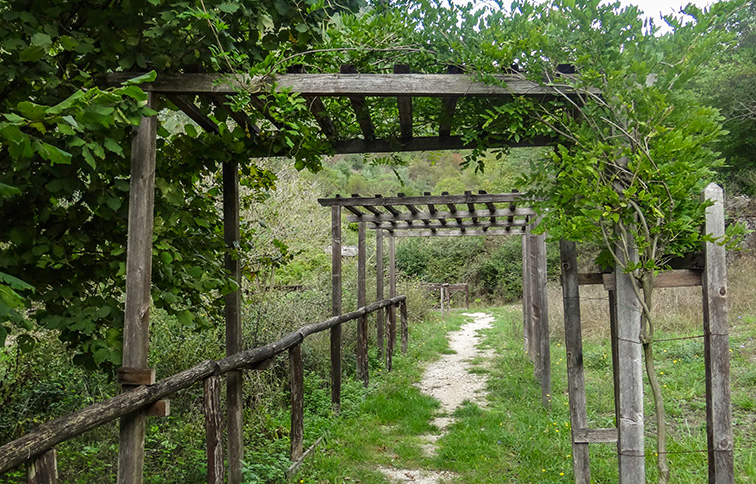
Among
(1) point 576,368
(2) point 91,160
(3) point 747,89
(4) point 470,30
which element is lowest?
(1) point 576,368

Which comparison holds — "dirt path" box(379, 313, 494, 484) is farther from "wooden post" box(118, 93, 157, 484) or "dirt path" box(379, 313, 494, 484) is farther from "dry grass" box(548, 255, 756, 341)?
"wooden post" box(118, 93, 157, 484)

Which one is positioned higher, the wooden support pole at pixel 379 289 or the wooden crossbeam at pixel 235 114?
the wooden crossbeam at pixel 235 114

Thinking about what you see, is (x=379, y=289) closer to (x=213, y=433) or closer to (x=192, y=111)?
(x=213, y=433)

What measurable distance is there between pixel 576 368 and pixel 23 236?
3644mm

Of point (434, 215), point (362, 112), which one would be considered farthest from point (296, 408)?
point (434, 215)

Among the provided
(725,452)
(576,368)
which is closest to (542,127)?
(576,368)

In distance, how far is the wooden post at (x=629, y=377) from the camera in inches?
124

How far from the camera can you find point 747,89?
53.0ft

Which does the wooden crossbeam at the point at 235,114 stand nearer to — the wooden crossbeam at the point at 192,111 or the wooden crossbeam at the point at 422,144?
the wooden crossbeam at the point at 192,111

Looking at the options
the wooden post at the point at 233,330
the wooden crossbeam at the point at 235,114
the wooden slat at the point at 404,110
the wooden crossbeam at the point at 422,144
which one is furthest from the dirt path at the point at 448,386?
the wooden crossbeam at the point at 235,114

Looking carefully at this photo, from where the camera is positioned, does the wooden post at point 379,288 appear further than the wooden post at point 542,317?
Yes

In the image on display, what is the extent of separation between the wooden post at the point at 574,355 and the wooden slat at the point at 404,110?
1.40m

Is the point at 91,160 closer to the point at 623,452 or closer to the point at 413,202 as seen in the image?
the point at 623,452

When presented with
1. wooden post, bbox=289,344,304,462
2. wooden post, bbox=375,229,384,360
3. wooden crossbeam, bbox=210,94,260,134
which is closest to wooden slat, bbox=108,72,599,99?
wooden crossbeam, bbox=210,94,260,134
